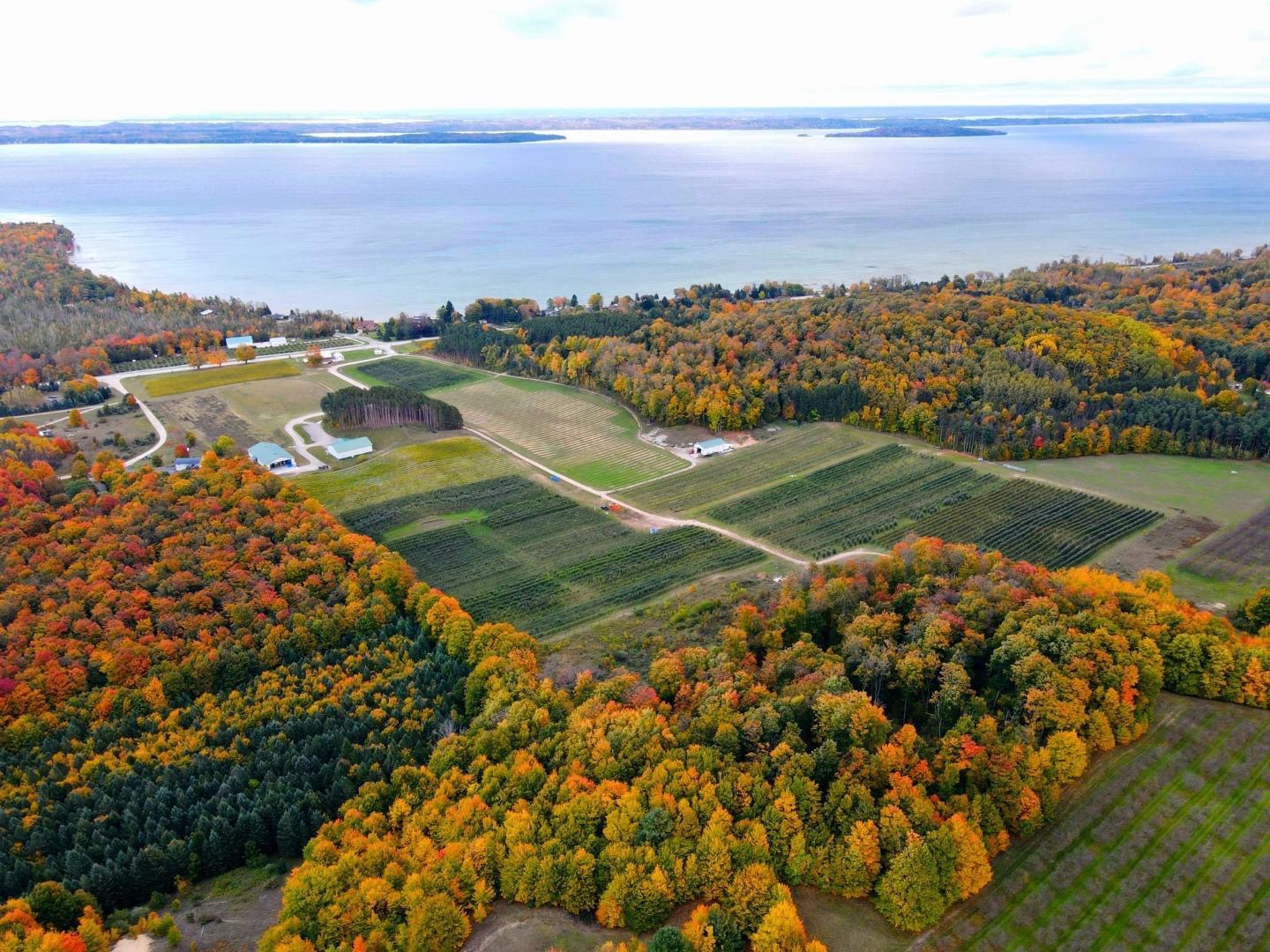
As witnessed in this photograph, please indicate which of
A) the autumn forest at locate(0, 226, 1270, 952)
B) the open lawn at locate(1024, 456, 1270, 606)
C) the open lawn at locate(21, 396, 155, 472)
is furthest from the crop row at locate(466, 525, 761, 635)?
the open lawn at locate(21, 396, 155, 472)

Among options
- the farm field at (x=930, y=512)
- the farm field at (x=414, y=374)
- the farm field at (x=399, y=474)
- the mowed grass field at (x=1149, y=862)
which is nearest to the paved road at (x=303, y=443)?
the farm field at (x=399, y=474)

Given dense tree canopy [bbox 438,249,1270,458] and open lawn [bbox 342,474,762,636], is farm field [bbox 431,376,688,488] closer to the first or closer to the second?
dense tree canopy [bbox 438,249,1270,458]

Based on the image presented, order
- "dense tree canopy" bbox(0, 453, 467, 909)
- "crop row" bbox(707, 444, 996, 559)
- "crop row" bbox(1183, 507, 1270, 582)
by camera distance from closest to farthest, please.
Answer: "dense tree canopy" bbox(0, 453, 467, 909) → "crop row" bbox(1183, 507, 1270, 582) → "crop row" bbox(707, 444, 996, 559)

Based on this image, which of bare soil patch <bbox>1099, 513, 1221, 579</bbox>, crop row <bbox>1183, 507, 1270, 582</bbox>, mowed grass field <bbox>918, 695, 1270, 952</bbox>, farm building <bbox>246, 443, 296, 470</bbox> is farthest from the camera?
farm building <bbox>246, 443, 296, 470</bbox>

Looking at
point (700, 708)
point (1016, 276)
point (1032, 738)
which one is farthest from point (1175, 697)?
point (1016, 276)

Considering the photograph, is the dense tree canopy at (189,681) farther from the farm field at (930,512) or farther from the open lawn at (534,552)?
the farm field at (930,512)

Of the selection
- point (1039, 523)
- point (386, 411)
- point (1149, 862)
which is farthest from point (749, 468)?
point (1149, 862)

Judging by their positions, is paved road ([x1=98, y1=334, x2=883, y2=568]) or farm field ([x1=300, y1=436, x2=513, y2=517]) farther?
farm field ([x1=300, y1=436, x2=513, y2=517])
